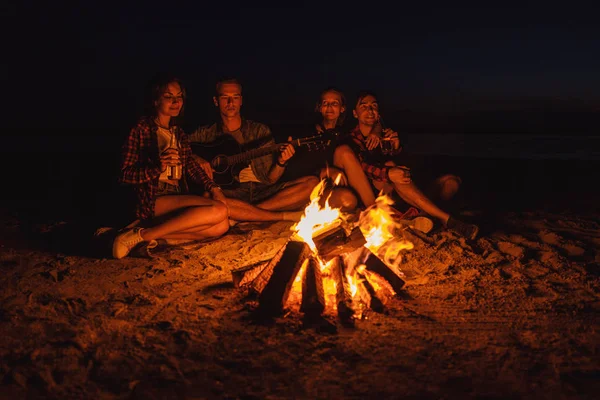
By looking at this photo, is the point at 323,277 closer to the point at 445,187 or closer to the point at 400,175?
the point at 400,175

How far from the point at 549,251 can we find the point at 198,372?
350 cm

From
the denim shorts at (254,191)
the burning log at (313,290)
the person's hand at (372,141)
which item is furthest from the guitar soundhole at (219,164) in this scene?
the burning log at (313,290)

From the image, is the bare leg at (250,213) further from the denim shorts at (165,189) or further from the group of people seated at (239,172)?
the denim shorts at (165,189)

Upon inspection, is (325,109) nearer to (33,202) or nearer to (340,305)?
(340,305)

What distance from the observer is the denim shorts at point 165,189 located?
16.1 feet

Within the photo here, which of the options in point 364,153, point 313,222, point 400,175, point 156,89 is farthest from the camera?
point 364,153

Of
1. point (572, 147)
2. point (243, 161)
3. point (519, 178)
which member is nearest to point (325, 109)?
point (243, 161)

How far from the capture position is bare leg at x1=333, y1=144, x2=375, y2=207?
18.2 ft

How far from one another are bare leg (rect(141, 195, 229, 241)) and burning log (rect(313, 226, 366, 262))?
1.52 metres

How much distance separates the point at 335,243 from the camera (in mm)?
3684

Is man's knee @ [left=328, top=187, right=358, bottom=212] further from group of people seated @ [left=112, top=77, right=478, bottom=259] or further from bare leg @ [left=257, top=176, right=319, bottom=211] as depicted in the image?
bare leg @ [left=257, top=176, right=319, bottom=211]

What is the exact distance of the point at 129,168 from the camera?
452 cm

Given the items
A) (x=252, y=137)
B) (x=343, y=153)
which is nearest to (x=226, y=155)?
(x=252, y=137)

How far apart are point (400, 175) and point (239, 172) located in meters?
1.89
